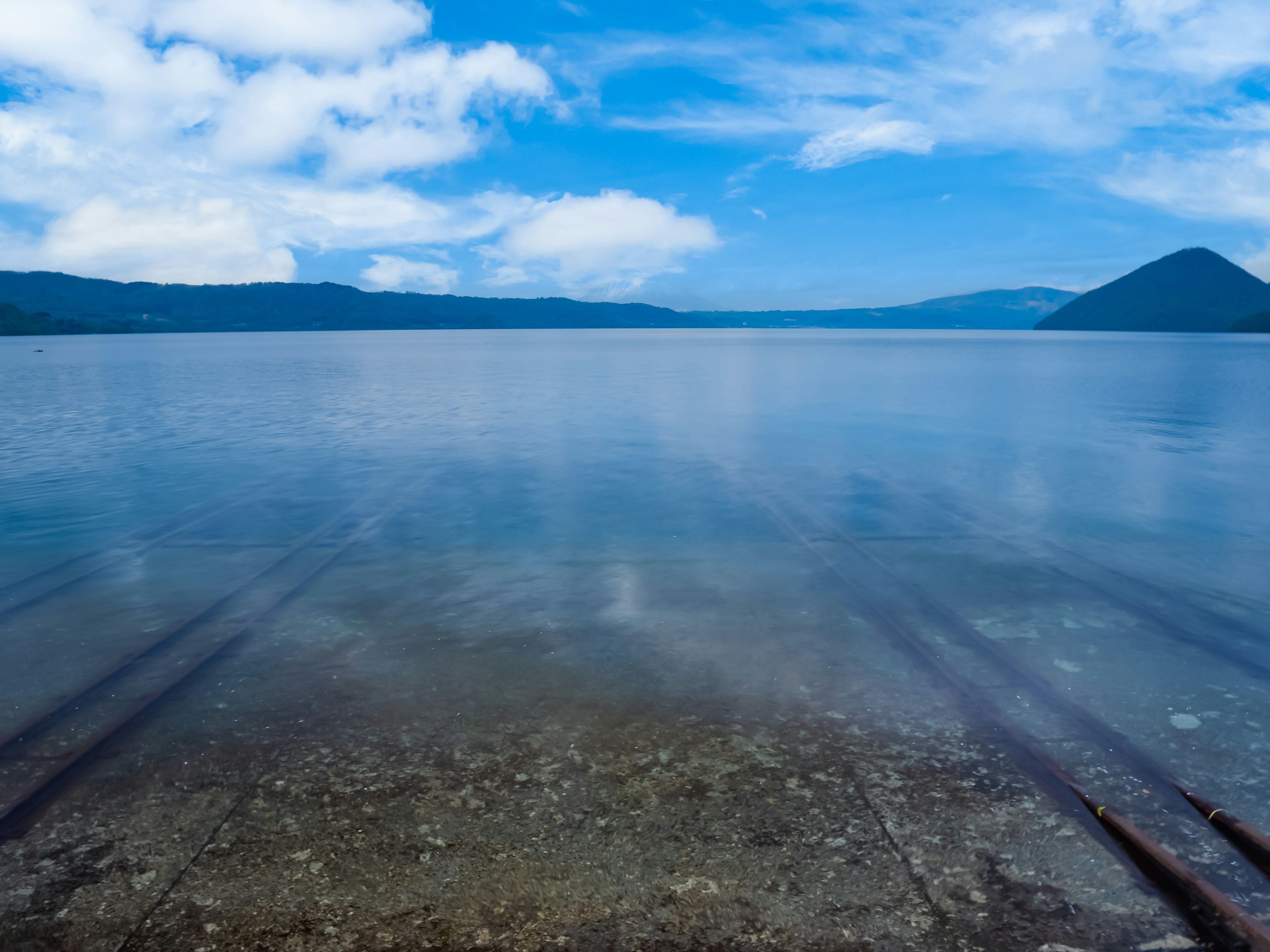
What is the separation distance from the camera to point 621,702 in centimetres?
523

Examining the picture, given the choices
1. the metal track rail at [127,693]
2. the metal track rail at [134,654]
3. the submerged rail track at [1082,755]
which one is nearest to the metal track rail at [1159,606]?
the submerged rail track at [1082,755]

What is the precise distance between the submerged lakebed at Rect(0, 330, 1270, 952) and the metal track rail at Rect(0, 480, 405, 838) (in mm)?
29

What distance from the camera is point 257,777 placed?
14.3 feet

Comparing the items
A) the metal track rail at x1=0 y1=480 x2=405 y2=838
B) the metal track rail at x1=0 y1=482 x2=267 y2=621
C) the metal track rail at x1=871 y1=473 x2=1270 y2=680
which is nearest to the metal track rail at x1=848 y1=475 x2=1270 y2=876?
the metal track rail at x1=871 y1=473 x2=1270 y2=680

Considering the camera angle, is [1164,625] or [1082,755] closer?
[1082,755]

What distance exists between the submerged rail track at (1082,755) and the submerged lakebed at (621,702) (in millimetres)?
31

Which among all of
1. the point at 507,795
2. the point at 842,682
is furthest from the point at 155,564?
the point at 842,682

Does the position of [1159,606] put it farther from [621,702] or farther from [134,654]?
[134,654]

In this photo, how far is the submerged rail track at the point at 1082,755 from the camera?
3379 mm

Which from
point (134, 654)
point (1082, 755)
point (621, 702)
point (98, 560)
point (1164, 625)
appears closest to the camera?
point (1082, 755)

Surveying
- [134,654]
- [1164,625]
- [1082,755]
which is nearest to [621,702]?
[1082,755]

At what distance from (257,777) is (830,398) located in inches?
1033

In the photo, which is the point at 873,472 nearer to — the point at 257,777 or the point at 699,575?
the point at 699,575

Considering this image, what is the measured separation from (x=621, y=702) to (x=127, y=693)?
10.9 ft
